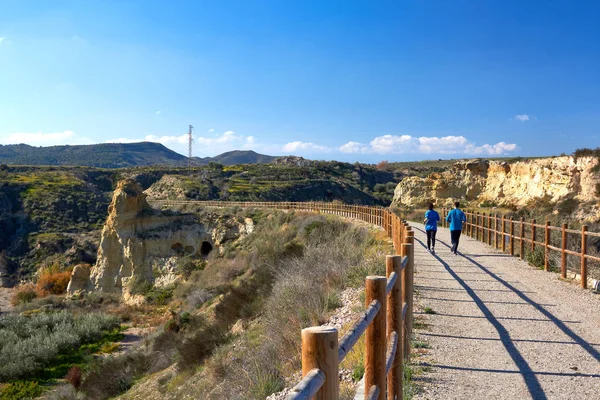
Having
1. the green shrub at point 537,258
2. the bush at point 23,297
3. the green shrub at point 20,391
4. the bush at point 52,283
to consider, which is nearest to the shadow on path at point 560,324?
the green shrub at point 537,258

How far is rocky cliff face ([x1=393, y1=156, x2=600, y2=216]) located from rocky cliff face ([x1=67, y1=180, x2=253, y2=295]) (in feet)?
56.2

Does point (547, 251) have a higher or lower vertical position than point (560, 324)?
higher

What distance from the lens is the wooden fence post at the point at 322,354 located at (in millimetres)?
2332

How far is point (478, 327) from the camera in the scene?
25.3ft

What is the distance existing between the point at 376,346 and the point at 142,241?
113ft

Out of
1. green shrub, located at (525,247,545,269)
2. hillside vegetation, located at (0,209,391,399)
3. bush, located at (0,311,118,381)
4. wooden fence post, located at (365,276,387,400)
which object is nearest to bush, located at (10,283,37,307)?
hillside vegetation, located at (0,209,391,399)

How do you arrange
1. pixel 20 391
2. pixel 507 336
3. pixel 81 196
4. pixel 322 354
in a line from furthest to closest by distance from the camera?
pixel 81 196 → pixel 20 391 → pixel 507 336 → pixel 322 354

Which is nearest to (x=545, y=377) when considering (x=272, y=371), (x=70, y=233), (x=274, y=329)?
(x=272, y=371)

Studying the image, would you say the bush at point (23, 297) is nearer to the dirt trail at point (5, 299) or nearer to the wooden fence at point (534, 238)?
the dirt trail at point (5, 299)

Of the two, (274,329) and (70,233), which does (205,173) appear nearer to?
(70,233)

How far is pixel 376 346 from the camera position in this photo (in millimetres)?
3857

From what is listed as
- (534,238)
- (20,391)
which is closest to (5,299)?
(20,391)

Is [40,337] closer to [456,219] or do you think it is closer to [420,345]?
[456,219]

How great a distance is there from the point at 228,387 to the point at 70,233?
→ 49.0 m
